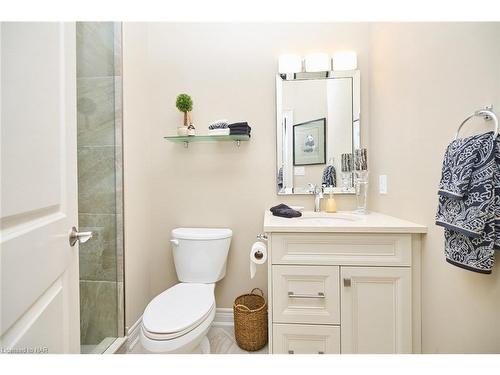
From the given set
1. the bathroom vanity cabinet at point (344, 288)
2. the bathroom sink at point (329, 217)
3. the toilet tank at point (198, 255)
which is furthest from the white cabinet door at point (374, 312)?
the toilet tank at point (198, 255)

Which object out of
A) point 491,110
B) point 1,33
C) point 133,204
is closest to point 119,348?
point 133,204

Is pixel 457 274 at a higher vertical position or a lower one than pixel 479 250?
lower

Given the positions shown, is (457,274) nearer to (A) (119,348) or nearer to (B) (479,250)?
(B) (479,250)

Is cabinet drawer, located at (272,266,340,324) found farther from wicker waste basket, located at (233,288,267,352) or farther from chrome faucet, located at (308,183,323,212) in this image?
chrome faucet, located at (308,183,323,212)

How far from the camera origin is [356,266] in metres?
1.20

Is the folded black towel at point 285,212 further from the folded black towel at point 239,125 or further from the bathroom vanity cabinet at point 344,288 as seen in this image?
the folded black towel at point 239,125

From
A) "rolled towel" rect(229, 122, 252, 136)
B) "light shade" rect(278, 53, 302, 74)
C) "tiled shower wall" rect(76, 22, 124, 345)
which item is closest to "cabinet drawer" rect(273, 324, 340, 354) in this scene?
"tiled shower wall" rect(76, 22, 124, 345)

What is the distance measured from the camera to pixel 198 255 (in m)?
1.61

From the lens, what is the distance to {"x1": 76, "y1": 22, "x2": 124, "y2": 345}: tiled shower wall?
140 centimetres

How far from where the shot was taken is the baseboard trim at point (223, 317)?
1.81m

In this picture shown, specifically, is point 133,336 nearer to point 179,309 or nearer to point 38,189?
point 179,309

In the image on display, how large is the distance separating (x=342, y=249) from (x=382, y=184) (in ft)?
2.07

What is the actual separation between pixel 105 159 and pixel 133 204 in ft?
1.07

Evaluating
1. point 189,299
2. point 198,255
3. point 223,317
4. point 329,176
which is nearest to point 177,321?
point 189,299
